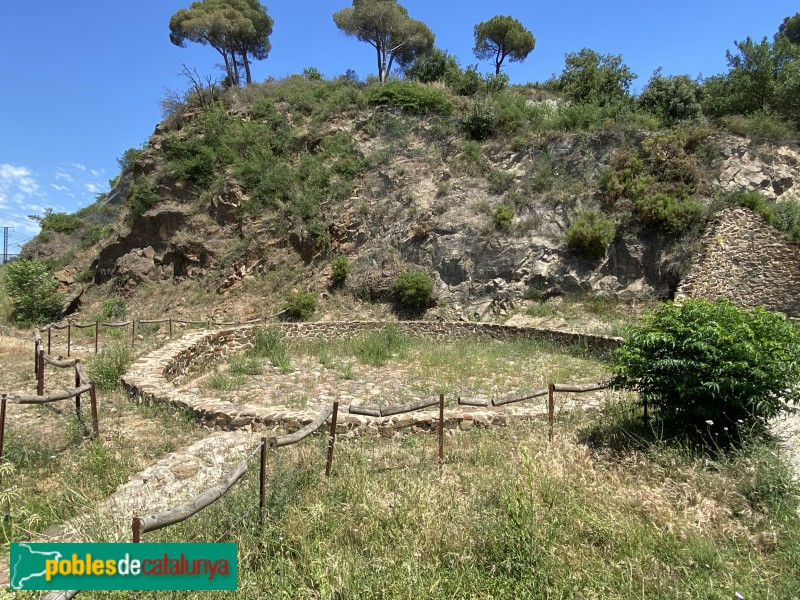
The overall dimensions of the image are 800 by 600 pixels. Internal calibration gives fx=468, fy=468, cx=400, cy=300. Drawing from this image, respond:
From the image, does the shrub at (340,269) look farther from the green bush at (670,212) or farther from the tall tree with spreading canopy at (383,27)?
the tall tree with spreading canopy at (383,27)

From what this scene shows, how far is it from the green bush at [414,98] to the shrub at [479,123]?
5.27ft

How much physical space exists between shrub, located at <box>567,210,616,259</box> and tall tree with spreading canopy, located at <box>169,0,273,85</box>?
23.8 meters

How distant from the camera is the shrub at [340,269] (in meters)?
17.5

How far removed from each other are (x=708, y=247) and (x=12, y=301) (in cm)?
2511

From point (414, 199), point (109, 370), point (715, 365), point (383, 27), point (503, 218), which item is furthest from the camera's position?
point (383, 27)

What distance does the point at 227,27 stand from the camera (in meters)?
28.0

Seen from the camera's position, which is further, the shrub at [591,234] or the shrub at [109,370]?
the shrub at [591,234]

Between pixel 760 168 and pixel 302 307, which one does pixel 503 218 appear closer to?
pixel 302 307

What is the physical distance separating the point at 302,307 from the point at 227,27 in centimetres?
2136

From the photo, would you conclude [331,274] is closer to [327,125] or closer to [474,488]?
[327,125]

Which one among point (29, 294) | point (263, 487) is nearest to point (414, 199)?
point (29, 294)

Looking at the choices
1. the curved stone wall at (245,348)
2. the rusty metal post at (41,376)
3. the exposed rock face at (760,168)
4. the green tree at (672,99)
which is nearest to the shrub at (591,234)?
the exposed rock face at (760,168)

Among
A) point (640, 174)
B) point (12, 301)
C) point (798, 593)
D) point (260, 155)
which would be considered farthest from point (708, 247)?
point (12, 301)

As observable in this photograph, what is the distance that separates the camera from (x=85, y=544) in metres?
2.68
